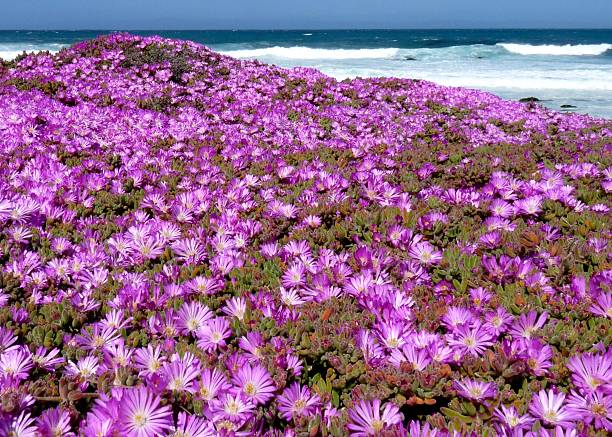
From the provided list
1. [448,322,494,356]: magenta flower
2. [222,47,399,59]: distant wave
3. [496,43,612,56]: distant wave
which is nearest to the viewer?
[448,322,494,356]: magenta flower

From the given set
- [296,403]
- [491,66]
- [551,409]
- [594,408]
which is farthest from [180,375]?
[491,66]

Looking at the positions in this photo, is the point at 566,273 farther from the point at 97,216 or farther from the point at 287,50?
the point at 287,50

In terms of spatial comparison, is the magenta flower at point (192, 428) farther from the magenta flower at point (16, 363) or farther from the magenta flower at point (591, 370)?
the magenta flower at point (591, 370)

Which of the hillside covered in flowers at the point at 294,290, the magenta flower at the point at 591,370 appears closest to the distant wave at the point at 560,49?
the hillside covered in flowers at the point at 294,290

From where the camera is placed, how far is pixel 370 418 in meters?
1.60

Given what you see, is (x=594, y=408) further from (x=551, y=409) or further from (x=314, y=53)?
(x=314, y=53)

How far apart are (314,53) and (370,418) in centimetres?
5685

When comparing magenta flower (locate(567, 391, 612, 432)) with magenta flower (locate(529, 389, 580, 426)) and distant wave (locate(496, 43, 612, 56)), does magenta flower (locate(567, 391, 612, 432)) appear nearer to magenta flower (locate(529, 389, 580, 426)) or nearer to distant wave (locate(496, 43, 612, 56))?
magenta flower (locate(529, 389, 580, 426))

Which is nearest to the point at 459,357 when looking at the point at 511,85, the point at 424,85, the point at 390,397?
the point at 390,397

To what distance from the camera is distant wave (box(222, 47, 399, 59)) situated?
2092 inches

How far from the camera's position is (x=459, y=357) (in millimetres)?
1885

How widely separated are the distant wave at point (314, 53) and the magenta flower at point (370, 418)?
53.2m

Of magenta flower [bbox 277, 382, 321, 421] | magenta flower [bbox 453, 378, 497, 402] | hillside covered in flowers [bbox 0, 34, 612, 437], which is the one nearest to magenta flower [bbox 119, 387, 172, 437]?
hillside covered in flowers [bbox 0, 34, 612, 437]

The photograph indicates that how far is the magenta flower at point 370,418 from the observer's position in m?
1.55
